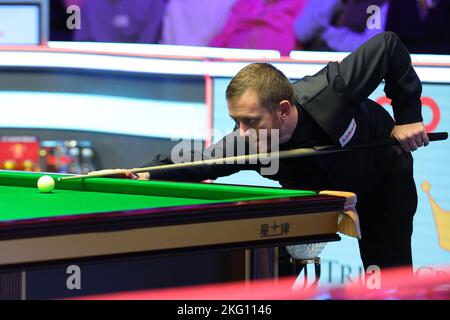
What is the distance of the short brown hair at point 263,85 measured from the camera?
3070 mm

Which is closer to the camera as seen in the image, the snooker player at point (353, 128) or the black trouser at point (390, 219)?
the snooker player at point (353, 128)

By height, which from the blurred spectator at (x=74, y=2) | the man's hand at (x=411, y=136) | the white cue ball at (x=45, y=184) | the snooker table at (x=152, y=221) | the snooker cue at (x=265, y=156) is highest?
the blurred spectator at (x=74, y=2)

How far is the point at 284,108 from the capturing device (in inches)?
123

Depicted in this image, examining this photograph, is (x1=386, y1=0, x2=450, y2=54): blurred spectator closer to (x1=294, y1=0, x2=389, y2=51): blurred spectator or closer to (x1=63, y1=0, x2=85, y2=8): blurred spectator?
(x1=294, y1=0, x2=389, y2=51): blurred spectator

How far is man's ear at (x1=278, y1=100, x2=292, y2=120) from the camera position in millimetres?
3115

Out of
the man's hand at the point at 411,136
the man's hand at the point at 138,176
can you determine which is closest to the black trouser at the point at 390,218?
the man's hand at the point at 411,136

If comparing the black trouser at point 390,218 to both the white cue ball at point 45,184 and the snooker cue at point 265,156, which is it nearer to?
the snooker cue at point 265,156

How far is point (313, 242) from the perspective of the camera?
279 centimetres

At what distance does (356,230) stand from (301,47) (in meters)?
3.07

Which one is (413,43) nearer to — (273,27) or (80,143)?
(273,27)

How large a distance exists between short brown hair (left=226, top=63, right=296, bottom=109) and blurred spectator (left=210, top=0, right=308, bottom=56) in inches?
106

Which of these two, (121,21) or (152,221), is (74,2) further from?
(152,221)

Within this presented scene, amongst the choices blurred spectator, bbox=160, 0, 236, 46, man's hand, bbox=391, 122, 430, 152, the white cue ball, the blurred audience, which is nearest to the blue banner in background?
the blurred audience
